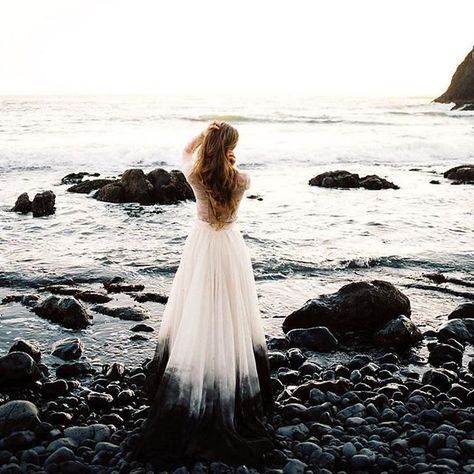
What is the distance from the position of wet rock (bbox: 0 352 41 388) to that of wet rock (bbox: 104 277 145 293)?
4.02 m

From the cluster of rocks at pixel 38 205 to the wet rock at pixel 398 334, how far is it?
12.8 meters

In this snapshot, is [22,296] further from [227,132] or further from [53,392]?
[227,132]

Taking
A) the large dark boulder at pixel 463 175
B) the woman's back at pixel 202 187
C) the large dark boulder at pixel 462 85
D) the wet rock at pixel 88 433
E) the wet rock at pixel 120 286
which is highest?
the large dark boulder at pixel 462 85

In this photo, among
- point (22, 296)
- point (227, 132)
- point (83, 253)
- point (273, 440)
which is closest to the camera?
point (227, 132)

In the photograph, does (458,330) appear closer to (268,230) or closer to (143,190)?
(268,230)

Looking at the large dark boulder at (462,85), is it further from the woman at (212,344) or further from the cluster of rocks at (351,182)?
the woman at (212,344)

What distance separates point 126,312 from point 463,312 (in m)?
5.35

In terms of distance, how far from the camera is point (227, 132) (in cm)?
546

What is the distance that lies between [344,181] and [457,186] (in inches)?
185

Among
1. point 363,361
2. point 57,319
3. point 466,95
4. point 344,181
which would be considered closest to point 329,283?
point 363,361

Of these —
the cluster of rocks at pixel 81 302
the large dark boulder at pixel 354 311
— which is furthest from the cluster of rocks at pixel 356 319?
the cluster of rocks at pixel 81 302

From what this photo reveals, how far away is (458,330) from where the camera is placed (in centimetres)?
909

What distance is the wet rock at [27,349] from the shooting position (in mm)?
8016

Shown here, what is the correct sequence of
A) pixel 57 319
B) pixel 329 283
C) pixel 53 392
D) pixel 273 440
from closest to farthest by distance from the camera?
1. pixel 273 440
2. pixel 53 392
3. pixel 57 319
4. pixel 329 283
